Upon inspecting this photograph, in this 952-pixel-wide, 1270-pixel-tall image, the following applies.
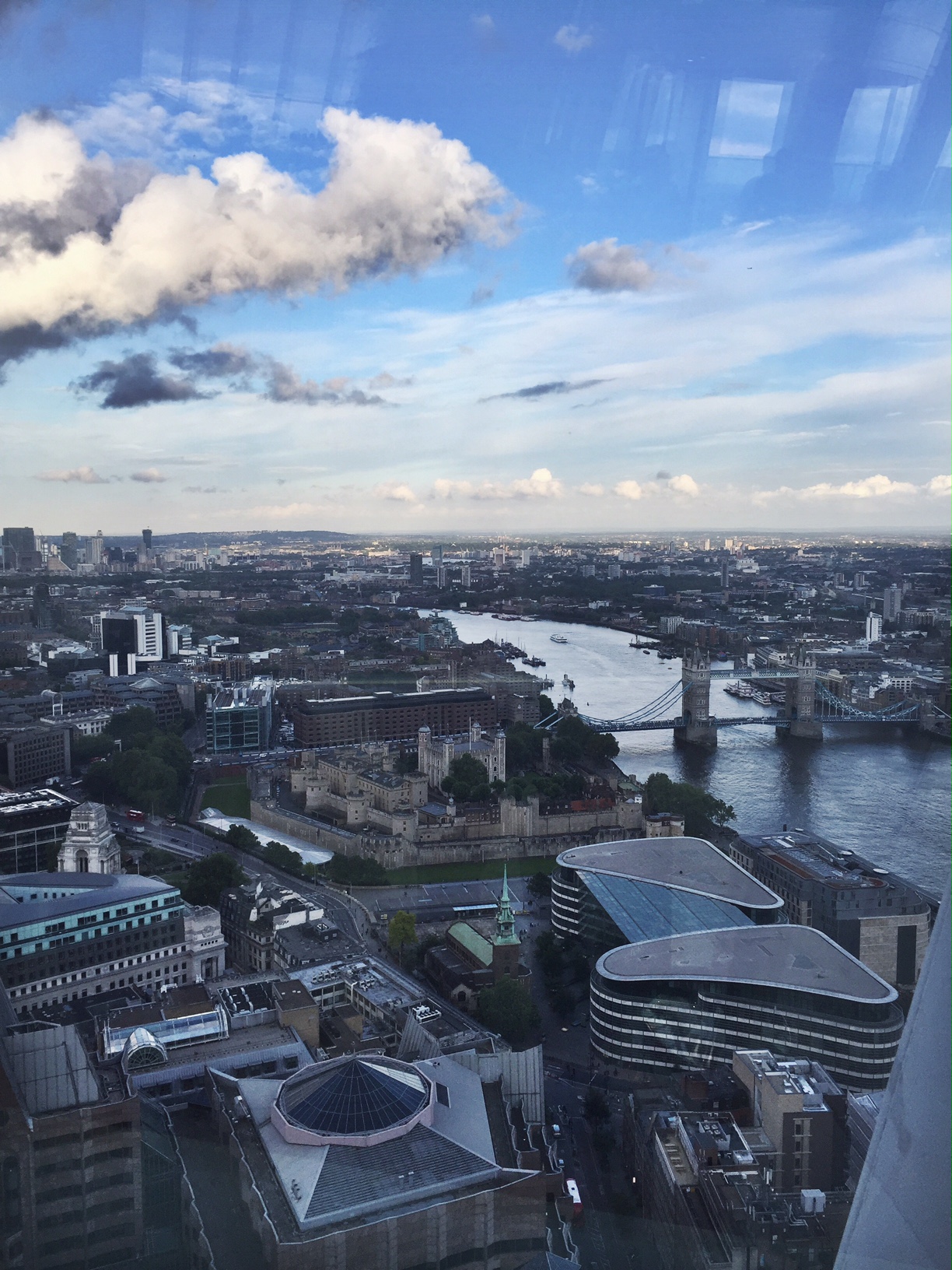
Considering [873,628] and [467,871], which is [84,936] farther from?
[873,628]

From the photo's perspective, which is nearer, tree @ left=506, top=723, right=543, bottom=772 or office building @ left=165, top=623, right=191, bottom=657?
tree @ left=506, top=723, right=543, bottom=772

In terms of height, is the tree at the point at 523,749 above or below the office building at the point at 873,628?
below

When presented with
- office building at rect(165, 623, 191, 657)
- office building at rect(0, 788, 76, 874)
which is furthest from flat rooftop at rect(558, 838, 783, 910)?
office building at rect(165, 623, 191, 657)

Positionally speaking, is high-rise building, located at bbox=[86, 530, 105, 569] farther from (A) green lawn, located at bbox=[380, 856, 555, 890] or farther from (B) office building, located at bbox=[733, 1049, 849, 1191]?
(B) office building, located at bbox=[733, 1049, 849, 1191]

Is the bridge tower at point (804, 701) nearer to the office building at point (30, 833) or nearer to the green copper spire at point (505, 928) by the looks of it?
the green copper spire at point (505, 928)

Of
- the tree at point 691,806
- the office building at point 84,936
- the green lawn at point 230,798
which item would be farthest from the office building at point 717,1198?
the green lawn at point 230,798

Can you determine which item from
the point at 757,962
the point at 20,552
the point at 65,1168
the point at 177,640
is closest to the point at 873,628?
the point at 757,962
